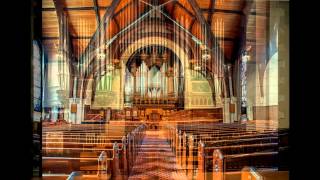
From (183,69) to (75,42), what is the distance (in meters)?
2.47

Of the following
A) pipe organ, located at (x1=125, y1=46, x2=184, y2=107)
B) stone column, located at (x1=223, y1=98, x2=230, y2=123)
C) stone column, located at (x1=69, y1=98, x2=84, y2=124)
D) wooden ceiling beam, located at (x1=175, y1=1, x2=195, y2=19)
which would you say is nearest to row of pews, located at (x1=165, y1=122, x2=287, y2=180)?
stone column, located at (x1=223, y1=98, x2=230, y2=123)

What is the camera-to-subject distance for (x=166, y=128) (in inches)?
227

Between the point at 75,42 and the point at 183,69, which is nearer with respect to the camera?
the point at 75,42

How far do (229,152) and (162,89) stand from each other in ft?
12.1

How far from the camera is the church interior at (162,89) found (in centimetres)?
127

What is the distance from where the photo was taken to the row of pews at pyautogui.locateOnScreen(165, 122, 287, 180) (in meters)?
1.59

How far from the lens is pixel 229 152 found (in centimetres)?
258

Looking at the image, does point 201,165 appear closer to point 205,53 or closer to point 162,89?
point 205,53

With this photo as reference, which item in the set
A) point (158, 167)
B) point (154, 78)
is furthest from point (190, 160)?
point (154, 78)

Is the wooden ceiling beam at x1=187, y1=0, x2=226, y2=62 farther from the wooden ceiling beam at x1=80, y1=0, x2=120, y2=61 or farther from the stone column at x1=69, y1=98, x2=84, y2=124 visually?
the stone column at x1=69, y1=98, x2=84, y2=124

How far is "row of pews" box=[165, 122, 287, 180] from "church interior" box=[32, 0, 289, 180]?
0.04 feet
